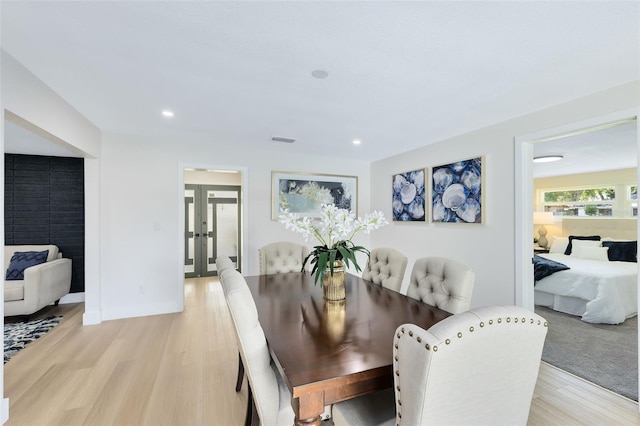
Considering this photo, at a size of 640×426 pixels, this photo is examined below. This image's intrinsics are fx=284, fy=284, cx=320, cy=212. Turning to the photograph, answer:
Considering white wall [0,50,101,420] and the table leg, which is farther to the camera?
white wall [0,50,101,420]

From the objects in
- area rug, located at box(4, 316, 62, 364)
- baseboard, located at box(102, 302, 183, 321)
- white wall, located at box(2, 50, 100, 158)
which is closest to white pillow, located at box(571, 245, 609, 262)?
baseboard, located at box(102, 302, 183, 321)

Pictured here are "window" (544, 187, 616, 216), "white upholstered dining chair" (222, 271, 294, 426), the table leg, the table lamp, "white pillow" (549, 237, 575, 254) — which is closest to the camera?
the table leg

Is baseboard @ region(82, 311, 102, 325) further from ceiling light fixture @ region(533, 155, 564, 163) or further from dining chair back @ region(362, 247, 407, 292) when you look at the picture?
ceiling light fixture @ region(533, 155, 564, 163)

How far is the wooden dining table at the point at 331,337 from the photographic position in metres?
1.03

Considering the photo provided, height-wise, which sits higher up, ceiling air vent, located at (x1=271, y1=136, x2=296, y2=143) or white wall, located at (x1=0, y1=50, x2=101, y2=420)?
ceiling air vent, located at (x1=271, y1=136, x2=296, y2=143)

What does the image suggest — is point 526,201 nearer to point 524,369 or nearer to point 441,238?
point 441,238

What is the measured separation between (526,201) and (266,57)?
2.68 metres

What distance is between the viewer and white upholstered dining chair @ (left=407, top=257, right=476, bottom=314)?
1.74 m

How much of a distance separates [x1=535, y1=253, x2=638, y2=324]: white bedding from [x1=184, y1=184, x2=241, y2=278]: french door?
17.9 feet

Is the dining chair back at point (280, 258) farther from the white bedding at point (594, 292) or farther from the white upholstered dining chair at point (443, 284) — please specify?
the white bedding at point (594, 292)

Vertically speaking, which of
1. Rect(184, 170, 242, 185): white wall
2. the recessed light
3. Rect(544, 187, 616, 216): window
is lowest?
Rect(544, 187, 616, 216): window

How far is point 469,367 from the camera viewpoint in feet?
2.95

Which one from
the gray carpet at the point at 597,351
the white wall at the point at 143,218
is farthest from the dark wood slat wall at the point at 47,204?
the gray carpet at the point at 597,351

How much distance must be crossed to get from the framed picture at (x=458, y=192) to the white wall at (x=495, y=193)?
69 mm
